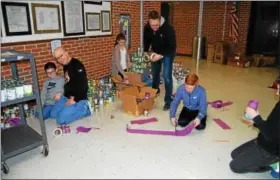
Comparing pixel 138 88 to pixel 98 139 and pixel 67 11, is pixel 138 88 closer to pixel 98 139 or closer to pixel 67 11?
pixel 98 139

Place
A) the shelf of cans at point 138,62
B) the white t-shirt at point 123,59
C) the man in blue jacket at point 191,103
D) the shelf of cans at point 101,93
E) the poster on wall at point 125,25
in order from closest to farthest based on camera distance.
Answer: the man in blue jacket at point 191,103 < the shelf of cans at point 101,93 < the white t-shirt at point 123,59 < the shelf of cans at point 138,62 < the poster on wall at point 125,25

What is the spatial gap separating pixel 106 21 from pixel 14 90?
112 inches

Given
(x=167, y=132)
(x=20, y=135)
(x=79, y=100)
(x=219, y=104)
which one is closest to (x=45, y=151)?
(x=20, y=135)

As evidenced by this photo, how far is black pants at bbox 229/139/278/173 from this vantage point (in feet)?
6.66

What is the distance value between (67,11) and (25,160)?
241 centimetres

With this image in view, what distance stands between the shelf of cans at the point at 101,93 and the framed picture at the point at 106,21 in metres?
1.04

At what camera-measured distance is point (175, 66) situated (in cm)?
521

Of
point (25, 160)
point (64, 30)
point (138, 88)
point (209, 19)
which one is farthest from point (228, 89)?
point (209, 19)

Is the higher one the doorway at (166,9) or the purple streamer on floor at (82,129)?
the doorway at (166,9)

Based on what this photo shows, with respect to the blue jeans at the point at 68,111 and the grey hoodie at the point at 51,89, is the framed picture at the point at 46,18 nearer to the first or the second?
the grey hoodie at the point at 51,89

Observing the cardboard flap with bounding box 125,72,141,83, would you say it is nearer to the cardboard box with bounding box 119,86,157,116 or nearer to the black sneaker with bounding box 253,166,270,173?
the cardboard box with bounding box 119,86,157,116

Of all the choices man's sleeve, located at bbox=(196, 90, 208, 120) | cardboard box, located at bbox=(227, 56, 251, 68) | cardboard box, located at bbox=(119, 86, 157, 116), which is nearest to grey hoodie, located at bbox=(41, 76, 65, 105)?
cardboard box, located at bbox=(119, 86, 157, 116)

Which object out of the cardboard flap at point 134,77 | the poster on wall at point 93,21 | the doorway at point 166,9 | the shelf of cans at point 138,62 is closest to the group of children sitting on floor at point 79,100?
the cardboard flap at point 134,77

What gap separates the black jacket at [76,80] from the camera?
3.07 m
